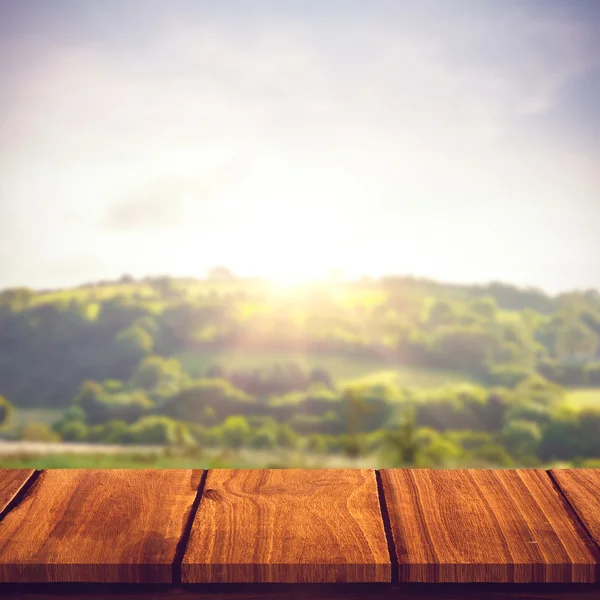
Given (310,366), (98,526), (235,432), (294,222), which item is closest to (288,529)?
(98,526)

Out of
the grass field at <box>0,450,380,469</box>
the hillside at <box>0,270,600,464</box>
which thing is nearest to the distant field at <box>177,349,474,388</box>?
the hillside at <box>0,270,600,464</box>

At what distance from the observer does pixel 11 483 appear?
771mm

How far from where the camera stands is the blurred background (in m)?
9.73

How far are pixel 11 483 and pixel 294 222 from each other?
29.7 feet

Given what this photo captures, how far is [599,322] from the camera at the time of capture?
9859 millimetres

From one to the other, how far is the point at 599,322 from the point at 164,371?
17.7ft

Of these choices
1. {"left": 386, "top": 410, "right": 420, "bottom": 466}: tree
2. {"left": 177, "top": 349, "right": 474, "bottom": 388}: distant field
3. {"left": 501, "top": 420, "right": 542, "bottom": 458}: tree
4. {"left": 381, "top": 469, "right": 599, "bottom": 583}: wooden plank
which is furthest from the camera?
{"left": 177, "top": 349, "right": 474, "bottom": 388}: distant field

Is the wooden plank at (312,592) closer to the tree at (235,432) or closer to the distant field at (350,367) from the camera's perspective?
the distant field at (350,367)

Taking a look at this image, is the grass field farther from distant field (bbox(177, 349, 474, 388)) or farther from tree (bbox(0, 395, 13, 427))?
distant field (bbox(177, 349, 474, 388))

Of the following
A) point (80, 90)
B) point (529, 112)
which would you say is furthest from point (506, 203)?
point (80, 90)

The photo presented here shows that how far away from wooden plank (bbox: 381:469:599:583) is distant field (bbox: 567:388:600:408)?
9440mm

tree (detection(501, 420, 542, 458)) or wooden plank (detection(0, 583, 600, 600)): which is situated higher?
wooden plank (detection(0, 583, 600, 600))

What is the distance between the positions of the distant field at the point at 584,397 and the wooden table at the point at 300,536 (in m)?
9.44

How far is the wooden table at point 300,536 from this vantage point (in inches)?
24.7
